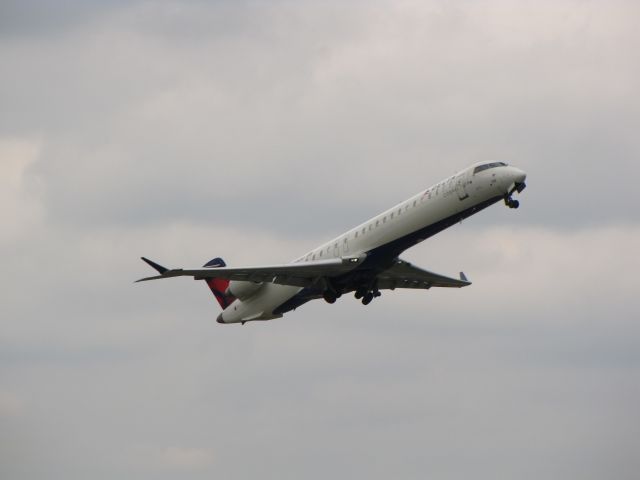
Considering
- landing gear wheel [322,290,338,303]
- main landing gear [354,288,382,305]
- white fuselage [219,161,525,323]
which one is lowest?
landing gear wheel [322,290,338,303]

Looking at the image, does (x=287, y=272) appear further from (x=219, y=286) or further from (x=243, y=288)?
(x=219, y=286)

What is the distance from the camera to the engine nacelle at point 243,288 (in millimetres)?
70875

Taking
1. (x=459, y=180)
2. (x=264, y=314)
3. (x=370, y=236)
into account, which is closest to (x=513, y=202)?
(x=459, y=180)

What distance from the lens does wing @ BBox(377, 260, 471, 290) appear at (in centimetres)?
6833

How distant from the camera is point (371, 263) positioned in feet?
213

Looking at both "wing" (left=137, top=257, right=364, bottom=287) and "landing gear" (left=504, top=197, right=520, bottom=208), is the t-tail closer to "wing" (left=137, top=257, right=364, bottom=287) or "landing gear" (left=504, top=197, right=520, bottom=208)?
"wing" (left=137, top=257, right=364, bottom=287)

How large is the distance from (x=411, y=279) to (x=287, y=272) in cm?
811

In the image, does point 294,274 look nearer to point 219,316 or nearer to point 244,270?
point 244,270

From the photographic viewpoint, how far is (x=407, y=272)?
6925cm

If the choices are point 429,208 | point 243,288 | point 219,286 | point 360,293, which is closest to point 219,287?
point 219,286

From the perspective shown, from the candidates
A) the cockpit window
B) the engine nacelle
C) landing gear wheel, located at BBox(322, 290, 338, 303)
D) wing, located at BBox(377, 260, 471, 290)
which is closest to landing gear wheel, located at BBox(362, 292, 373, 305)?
wing, located at BBox(377, 260, 471, 290)

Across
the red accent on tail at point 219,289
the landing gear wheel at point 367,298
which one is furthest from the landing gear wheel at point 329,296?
the red accent on tail at point 219,289

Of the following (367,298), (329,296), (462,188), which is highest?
(462,188)

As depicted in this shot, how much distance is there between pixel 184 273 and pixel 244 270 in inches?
130
